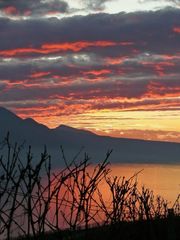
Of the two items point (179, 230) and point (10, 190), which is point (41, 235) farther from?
point (179, 230)

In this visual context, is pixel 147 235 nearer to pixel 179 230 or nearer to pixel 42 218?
pixel 179 230

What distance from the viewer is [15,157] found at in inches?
198

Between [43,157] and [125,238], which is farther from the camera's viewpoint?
[125,238]

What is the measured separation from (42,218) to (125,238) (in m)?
5.21

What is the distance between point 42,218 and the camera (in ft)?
16.7

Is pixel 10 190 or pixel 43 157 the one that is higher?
pixel 43 157

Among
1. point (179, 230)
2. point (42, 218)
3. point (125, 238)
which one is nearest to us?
point (42, 218)

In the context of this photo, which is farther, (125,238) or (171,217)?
(125,238)

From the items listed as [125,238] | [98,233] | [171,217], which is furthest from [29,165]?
[98,233]

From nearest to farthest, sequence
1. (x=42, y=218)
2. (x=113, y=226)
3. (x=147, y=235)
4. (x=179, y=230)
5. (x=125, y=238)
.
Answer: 1. (x=42, y=218)
2. (x=113, y=226)
3. (x=125, y=238)
4. (x=147, y=235)
5. (x=179, y=230)

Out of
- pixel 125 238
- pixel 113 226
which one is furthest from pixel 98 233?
pixel 113 226

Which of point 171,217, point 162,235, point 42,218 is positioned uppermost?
point 42,218

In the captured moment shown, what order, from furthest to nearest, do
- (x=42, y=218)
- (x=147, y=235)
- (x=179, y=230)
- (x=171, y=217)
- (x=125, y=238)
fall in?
(x=179, y=230), (x=147, y=235), (x=125, y=238), (x=171, y=217), (x=42, y=218)

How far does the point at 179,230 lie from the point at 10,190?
7.57m
